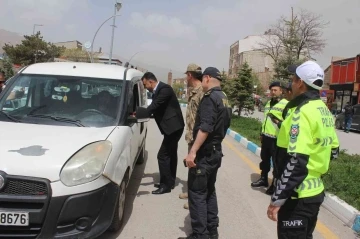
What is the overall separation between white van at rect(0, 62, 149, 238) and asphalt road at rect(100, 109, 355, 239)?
46 centimetres

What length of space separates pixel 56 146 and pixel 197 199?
4.98ft

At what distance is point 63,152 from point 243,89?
628 inches

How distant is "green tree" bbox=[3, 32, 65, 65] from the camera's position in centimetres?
5544

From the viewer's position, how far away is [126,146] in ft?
13.8

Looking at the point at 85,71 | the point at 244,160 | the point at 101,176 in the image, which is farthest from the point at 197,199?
the point at 244,160

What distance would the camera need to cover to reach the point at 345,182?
5.97 meters

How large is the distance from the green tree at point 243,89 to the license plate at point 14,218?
16126mm

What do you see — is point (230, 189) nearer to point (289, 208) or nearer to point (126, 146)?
point (126, 146)

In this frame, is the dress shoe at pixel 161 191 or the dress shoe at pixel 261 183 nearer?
the dress shoe at pixel 161 191

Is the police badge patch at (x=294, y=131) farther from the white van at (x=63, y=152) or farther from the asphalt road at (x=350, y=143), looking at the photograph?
the asphalt road at (x=350, y=143)

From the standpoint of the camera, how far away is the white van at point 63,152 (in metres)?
2.98

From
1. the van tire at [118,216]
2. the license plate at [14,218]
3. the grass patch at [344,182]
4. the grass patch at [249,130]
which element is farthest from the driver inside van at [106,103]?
the grass patch at [249,130]

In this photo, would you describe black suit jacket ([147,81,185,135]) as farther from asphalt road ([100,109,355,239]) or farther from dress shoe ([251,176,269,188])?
dress shoe ([251,176,269,188])

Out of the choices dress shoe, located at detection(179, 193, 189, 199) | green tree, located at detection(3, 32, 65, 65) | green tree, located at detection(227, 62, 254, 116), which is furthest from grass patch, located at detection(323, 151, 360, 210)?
green tree, located at detection(3, 32, 65, 65)
